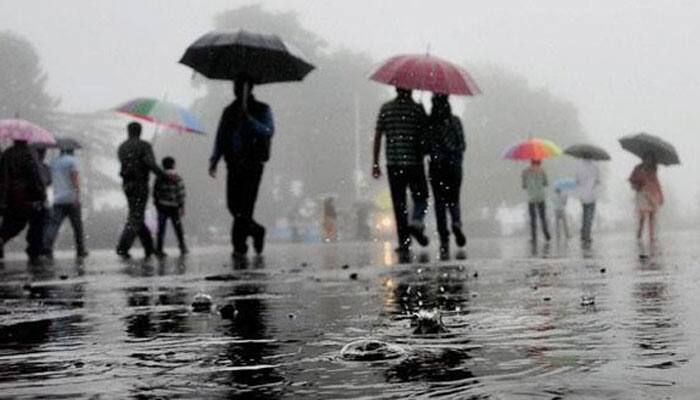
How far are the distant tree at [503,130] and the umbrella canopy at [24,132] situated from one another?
58117 millimetres

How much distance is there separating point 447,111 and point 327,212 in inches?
956

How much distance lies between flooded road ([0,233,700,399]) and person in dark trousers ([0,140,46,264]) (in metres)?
9.01

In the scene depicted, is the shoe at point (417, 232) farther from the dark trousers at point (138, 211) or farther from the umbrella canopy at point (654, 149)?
the umbrella canopy at point (654, 149)

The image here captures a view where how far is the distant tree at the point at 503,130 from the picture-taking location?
74562 mm

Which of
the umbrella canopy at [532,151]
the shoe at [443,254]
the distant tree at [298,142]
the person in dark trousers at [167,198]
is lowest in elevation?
the shoe at [443,254]

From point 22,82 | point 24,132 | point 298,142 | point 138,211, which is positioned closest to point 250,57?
point 138,211

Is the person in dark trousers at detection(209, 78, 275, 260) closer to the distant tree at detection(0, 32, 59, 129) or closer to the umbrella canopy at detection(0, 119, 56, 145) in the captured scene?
the umbrella canopy at detection(0, 119, 56, 145)

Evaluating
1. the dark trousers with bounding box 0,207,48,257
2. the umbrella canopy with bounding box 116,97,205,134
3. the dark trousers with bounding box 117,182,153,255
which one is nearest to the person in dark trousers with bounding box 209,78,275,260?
A: the dark trousers with bounding box 117,182,153,255

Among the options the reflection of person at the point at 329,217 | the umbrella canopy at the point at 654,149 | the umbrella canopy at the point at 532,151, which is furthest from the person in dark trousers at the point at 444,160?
the reflection of person at the point at 329,217

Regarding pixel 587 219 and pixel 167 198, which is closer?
pixel 167 198

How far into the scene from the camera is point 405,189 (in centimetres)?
1242

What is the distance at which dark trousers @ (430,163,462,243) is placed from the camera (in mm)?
12852

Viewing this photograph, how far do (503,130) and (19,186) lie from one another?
65557 millimetres

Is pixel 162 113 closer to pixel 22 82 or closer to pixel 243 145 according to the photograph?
pixel 243 145
